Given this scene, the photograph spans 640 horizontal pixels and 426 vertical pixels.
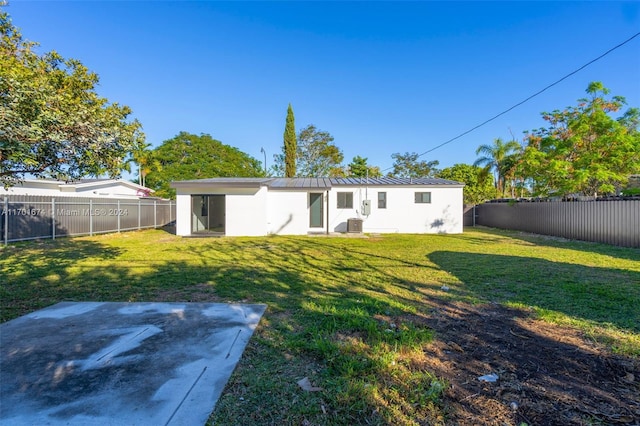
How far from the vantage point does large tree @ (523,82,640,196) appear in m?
11.1

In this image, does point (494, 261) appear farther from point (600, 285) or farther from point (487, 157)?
point (487, 157)

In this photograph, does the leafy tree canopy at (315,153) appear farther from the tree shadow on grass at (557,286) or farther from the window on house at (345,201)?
the tree shadow on grass at (557,286)

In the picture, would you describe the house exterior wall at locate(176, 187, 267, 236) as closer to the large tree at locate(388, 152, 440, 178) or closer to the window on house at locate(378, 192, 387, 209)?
the window on house at locate(378, 192, 387, 209)

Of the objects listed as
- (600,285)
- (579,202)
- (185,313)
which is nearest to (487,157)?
(579,202)

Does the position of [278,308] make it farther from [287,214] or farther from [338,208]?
[338,208]

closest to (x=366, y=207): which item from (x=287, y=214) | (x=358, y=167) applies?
(x=287, y=214)

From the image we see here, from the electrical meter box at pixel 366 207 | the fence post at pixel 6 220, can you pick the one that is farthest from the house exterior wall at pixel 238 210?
the fence post at pixel 6 220

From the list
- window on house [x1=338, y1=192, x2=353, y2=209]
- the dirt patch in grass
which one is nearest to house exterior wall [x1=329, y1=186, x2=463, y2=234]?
window on house [x1=338, y1=192, x2=353, y2=209]

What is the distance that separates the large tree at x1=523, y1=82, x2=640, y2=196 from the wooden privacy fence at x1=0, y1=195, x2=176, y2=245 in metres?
19.2

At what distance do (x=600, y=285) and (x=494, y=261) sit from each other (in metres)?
2.49

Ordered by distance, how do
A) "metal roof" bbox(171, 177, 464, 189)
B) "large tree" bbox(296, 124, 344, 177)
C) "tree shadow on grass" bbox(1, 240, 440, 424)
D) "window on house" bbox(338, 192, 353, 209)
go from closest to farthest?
"tree shadow on grass" bbox(1, 240, 440, 424)
"metal roof" bbox(171, 177, 464, 189)
"window on house" bbox(338, 192, 353, 209)
"large tree" bbox(296, 124, 344, 177)

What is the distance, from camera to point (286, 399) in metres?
2.24

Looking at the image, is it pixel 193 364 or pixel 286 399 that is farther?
pixel 193 364

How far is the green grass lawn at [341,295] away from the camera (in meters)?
2.28
